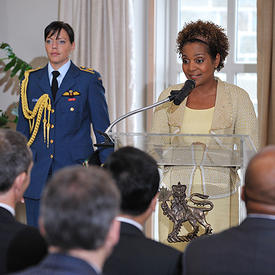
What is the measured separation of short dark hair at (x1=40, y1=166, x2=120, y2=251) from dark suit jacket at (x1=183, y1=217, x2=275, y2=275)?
1.43 feet

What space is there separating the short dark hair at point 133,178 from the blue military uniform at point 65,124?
1.40 m

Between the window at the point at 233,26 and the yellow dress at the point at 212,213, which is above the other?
the window at the point at 233,26

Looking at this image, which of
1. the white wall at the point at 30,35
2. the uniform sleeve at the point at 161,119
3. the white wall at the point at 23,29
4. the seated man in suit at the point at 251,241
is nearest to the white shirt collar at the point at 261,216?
the seated man in suit at the point at 251,241

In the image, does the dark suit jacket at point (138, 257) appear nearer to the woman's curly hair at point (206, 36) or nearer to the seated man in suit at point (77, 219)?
the seated man in suit at point (77, 219)

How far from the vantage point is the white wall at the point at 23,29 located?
433cm

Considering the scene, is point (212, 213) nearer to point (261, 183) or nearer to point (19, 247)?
point (261, 183)

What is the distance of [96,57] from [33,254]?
106 inches

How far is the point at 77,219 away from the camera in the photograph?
3.48ft

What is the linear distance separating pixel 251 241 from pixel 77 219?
1.89 ft

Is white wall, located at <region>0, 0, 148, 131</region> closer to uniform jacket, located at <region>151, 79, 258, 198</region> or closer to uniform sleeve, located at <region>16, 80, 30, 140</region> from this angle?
uniform sleeve, located at <region>16, 80, 30, 140</region>

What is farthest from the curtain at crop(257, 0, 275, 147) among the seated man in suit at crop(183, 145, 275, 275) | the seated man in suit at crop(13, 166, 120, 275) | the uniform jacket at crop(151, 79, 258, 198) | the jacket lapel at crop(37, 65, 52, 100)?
the seated man in suit at crop(13, 166, 120, 275)

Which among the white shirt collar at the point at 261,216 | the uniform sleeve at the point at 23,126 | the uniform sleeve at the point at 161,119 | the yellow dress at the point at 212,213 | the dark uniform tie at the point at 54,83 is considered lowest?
the yellow dress at the point at 212,213

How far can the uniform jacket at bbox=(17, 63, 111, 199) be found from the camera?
9.92ft

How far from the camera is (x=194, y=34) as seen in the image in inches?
116
